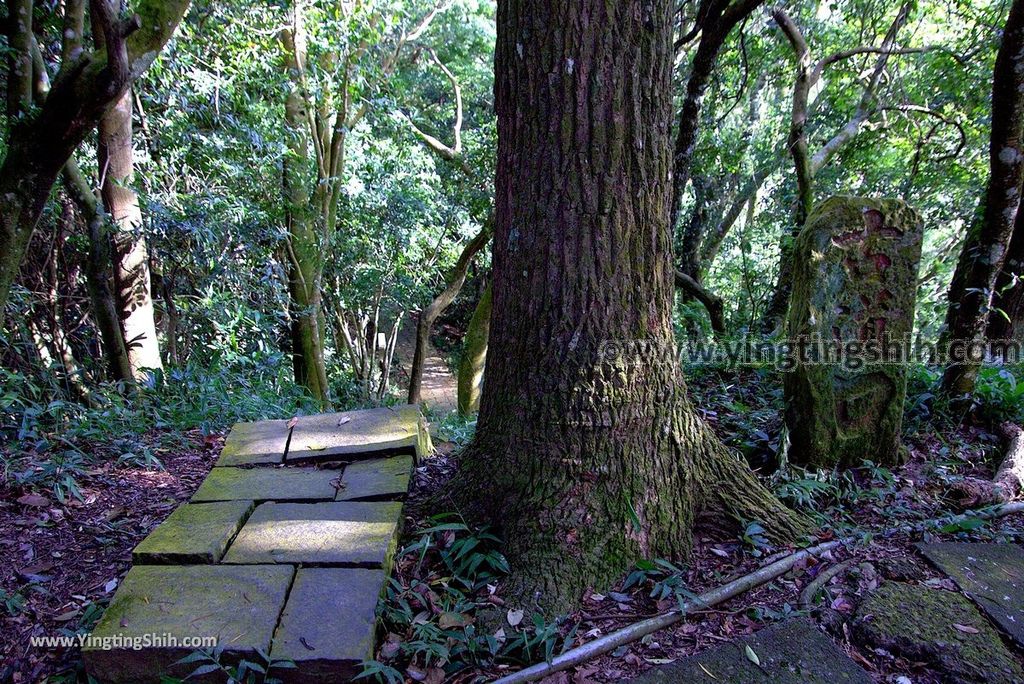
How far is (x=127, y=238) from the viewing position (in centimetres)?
560

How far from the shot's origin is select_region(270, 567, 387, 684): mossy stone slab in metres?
1.89

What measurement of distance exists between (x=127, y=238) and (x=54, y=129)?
2411 millimetres

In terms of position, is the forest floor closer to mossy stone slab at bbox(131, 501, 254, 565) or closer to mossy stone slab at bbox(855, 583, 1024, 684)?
mossy stone slab at bbox(855, 583, 1024, 684)

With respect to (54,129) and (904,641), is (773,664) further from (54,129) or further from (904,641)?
(54,129)

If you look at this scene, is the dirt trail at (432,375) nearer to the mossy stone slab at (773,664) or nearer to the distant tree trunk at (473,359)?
the distant tree trunk at (473,359)

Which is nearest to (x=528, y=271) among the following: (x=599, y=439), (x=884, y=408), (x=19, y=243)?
(x=599, y=439)

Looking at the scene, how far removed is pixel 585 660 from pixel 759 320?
Answer: 19.8 ft

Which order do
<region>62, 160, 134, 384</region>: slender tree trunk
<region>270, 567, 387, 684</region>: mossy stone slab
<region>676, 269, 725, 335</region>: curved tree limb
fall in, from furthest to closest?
1. <region>676, 269, 725, 335</region>: curved tree limb
2. <region>62, 160, 134, 384</region>: slender tree trunk
3. <region>270, 567, 387, 684</region>: mossy stone slab

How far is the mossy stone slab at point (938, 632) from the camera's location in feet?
6.43

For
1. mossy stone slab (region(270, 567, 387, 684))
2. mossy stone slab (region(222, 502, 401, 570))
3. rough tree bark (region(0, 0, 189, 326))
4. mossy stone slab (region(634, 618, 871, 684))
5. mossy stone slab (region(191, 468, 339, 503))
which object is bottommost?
mossy stone slab (region(634, 618, 871, 684))

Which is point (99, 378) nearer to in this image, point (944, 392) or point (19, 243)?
point (19, 243)

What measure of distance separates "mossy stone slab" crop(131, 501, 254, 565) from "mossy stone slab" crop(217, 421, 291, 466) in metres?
0.46

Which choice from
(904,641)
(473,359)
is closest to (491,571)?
(904,641)

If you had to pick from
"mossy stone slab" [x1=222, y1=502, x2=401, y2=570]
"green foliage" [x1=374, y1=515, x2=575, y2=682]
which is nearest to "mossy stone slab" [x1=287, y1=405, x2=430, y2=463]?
"mossy stone slab" [x1=222, y1=502, x2=401, y2=570]
